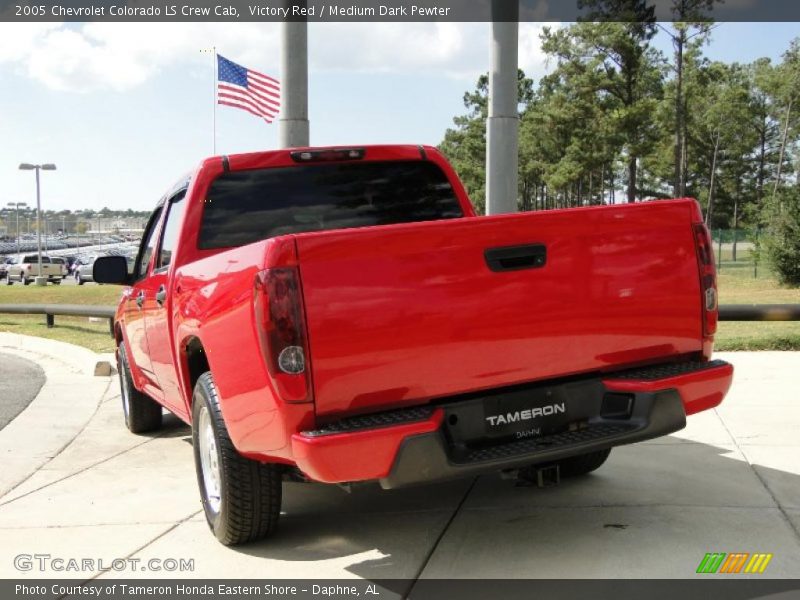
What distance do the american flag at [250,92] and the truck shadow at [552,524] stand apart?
1524 centimetres

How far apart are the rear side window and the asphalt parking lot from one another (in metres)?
1.61

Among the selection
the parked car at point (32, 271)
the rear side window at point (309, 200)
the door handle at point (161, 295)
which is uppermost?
the rear side window at point (309, 200)

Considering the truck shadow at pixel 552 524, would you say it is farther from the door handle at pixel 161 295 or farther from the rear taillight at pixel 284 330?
the door handle at pixel 161 295

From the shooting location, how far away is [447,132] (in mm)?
88188

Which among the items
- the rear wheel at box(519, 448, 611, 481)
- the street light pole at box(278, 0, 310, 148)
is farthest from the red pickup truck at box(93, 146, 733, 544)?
the street light pole at box(278, 0, 310, 148)

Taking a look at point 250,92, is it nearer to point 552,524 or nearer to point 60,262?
point 552,524

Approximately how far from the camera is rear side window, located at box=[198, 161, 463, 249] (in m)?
5.60

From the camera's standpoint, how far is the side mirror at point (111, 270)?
6.85m

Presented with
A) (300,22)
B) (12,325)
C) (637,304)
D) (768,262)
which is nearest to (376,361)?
(637,304)

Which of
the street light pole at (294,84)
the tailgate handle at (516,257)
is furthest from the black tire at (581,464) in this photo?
the street light pole at (294,84)

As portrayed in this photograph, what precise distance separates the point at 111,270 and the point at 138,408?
1.42m

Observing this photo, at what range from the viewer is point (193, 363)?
519cm

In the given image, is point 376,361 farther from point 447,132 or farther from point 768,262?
point 447,132

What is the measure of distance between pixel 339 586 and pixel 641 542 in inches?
55.4
